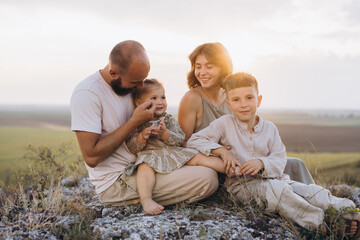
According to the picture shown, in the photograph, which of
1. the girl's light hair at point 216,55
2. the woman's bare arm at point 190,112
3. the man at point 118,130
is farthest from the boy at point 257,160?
the girl's light hair at point 216,55

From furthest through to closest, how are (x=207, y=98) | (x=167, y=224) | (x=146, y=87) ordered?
(x=207, y=98) < (x=146, y=87) < (x=167, y=224)

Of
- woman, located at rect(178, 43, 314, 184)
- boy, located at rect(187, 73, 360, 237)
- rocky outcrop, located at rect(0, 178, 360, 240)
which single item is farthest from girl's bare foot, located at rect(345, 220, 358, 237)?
woman, located at rect(178, 43, 314, 184)

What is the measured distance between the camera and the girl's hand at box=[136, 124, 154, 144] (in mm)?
3869

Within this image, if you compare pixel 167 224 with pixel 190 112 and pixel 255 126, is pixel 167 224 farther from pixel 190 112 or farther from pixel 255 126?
pixel 190 112

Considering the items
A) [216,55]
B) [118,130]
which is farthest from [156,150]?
[216,55]

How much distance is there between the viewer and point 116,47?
395cm

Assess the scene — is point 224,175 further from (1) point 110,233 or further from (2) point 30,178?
(2) point 30,178

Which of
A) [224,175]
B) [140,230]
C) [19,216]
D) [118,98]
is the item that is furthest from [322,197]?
[19,216]

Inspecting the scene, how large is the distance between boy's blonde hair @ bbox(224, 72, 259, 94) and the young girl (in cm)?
83

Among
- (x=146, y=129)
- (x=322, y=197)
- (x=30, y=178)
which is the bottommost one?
(x=30, y=178)

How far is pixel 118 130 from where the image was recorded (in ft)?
12.8

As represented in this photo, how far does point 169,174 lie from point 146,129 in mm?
636

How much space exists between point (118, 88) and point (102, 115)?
37 centimetres

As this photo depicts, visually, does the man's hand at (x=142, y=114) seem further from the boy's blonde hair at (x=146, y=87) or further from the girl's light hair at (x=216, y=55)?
the girl's light hair at (x=216, y=55)
